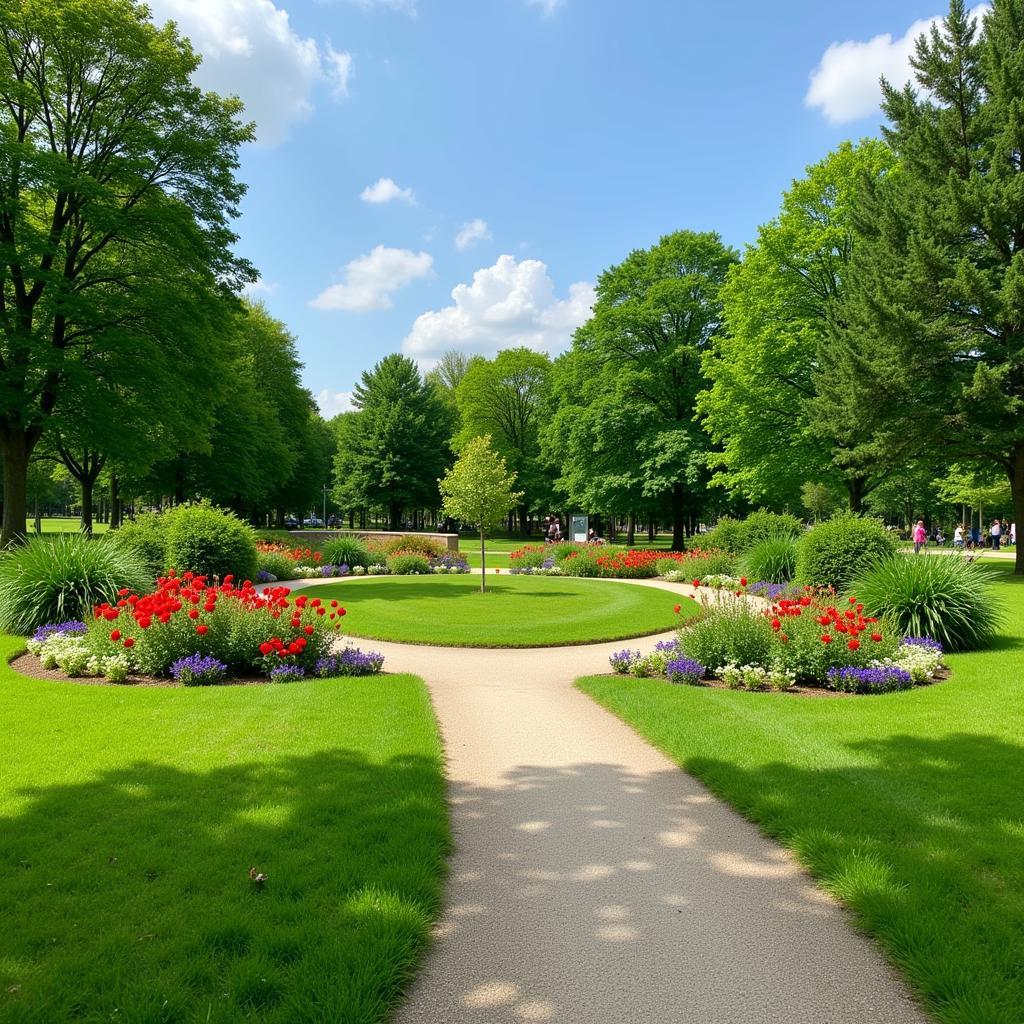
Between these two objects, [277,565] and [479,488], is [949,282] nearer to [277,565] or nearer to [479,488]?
[479,488]

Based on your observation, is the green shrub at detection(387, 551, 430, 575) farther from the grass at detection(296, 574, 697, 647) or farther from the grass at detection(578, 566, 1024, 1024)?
the grass at detection(578, 566, 1024, 1024)

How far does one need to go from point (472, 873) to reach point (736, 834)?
1742 mm

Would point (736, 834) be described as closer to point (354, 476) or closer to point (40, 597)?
point (40, 597)

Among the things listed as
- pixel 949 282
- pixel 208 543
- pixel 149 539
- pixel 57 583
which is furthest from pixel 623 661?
pixel 949 282

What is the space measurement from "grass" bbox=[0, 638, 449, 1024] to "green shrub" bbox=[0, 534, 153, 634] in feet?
14.9

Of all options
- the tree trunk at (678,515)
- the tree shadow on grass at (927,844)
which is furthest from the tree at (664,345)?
the tree shadow on grass at (927,844)

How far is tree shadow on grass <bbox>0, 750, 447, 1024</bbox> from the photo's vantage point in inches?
101

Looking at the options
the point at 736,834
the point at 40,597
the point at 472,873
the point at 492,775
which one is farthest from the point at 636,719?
the point at 40,597

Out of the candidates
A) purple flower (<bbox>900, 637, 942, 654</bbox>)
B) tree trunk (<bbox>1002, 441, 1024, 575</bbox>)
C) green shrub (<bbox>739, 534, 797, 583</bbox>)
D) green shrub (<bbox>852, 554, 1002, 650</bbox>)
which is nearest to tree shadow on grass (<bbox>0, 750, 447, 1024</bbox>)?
purple flower (<bbox>900, 637, 942, 654</bbox>)

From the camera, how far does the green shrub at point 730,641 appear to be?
8.27 meters

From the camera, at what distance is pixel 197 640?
8102mm

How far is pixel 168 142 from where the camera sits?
1780 cm

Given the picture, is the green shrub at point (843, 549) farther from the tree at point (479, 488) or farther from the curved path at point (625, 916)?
the curved path at point (625, 916)

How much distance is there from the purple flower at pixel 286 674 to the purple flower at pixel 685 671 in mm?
4633
